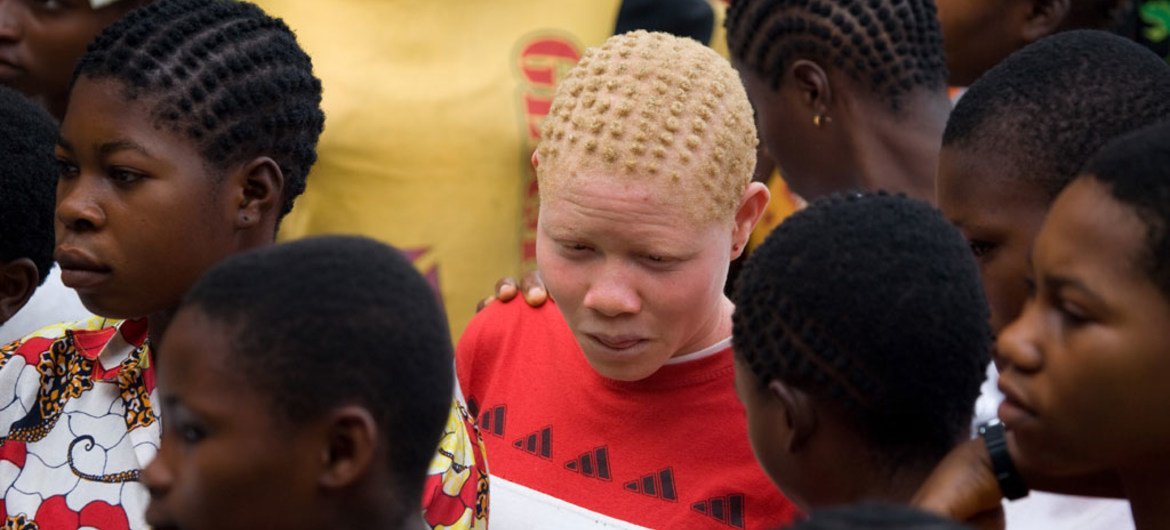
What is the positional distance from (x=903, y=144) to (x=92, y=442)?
79.2 inches

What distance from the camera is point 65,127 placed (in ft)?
9.50

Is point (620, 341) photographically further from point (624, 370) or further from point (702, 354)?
point (702, 354)

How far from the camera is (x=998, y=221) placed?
9.79ft

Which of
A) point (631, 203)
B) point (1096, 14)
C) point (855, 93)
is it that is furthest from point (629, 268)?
point (1096, 14)

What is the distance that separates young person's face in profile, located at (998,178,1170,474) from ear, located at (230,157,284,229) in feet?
4.65

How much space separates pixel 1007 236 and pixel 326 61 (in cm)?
220

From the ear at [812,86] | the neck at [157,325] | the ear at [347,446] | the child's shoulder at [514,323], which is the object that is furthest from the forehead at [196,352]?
the ear at [812,86]

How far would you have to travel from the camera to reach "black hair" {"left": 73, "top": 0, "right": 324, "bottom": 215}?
2867 mm

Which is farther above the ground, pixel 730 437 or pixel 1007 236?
pixel 1007 236

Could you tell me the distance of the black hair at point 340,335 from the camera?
2.07m

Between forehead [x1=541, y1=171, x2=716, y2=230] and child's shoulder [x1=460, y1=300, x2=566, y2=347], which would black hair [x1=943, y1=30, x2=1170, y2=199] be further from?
child's shoulder [x1=460, y1=300, x2=566, y2=347]

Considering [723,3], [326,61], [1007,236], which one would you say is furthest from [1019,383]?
[723,3]

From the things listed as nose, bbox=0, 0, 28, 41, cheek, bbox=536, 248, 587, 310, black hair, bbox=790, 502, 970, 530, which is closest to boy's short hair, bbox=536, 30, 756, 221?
cheek, bbox=536, 248, 587, 310

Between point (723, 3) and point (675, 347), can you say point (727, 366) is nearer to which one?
point (675, 347)
